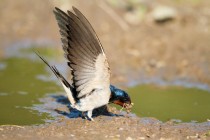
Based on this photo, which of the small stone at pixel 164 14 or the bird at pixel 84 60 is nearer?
the bird at pixel 84 60

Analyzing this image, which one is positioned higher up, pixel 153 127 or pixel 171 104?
Result: pixel 171 104

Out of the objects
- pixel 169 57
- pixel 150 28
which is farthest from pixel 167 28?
pixel 169 57

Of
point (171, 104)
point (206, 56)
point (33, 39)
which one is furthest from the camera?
point (33, 39)

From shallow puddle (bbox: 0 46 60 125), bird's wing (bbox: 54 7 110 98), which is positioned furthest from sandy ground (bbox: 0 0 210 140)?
bird's wing (bbox: 54 7 110 98)

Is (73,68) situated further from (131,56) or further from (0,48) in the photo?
(0,48)

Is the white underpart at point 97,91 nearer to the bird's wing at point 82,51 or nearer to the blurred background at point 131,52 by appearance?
the bird's wing at point 82,51

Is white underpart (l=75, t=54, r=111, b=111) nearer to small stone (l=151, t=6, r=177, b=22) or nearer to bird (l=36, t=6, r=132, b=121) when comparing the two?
bird (l=36, t=6, r=132, b=121)

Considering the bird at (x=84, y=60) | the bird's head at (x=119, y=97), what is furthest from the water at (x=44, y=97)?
the bird at (x=84, y=60)
